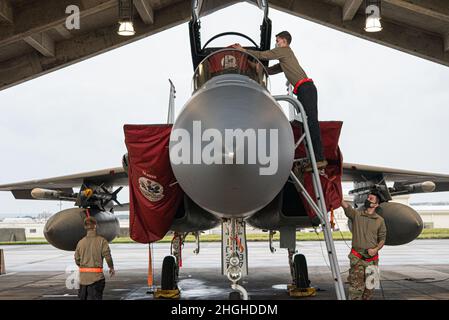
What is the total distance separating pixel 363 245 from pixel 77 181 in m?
6.52

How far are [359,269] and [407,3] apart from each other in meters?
6.51

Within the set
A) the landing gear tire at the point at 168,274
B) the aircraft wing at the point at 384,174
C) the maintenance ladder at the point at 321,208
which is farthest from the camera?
the aircraft wing at the point at 384,174

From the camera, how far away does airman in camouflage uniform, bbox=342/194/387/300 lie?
6.57 meters

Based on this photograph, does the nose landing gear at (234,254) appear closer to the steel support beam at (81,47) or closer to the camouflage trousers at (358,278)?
the camouflage trousers at (358,278)

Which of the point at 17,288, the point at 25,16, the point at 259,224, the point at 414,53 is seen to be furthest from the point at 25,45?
the point at 414,53

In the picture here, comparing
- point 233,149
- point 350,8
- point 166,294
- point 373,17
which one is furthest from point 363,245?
point 350,8

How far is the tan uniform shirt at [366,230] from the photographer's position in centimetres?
658

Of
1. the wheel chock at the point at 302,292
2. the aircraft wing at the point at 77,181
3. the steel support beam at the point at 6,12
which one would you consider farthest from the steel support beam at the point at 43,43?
the wheel chock at the point at 302,292

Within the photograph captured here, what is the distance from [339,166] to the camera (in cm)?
664

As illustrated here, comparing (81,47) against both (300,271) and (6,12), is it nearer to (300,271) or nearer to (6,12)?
(6,12)

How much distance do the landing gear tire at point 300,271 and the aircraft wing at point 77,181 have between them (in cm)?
322

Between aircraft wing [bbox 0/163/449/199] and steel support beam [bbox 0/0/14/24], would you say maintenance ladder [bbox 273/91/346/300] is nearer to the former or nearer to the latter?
aircraft wing [bbox 0/163/449/199]

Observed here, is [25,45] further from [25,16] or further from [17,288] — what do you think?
[17,288]

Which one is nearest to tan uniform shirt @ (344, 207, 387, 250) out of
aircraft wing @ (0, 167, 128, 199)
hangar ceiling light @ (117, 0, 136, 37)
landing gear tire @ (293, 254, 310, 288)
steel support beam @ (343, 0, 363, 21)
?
landing gear tire @ (293, 254, 310, 288)
